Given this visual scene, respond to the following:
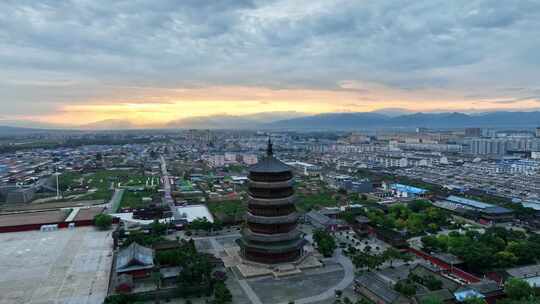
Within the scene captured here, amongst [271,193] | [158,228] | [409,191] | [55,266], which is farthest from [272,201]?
[409,191]

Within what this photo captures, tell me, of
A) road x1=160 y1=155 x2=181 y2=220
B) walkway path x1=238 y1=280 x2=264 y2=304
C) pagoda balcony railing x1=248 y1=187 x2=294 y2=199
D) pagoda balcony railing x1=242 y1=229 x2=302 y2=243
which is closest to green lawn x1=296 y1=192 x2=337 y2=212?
road x1=160 y1=155 x2=181 y2=220

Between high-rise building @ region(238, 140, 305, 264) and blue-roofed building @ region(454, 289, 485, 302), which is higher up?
high-rise building @ region(238, 140, 305, 264)

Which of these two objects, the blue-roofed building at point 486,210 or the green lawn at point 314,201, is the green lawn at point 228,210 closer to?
the green lawn at point 314,201

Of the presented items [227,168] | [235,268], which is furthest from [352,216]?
[227,168]

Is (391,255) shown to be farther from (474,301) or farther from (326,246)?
(474,301)

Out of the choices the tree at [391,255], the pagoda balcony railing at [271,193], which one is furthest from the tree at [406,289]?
the pagoda balcony railing at [271,193]

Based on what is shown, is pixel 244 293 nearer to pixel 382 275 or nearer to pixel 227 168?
pixel 382 275

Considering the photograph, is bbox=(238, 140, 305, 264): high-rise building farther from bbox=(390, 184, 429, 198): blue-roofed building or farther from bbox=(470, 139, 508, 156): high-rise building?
bbox=(470, 139, 508, 156): high-rise building
